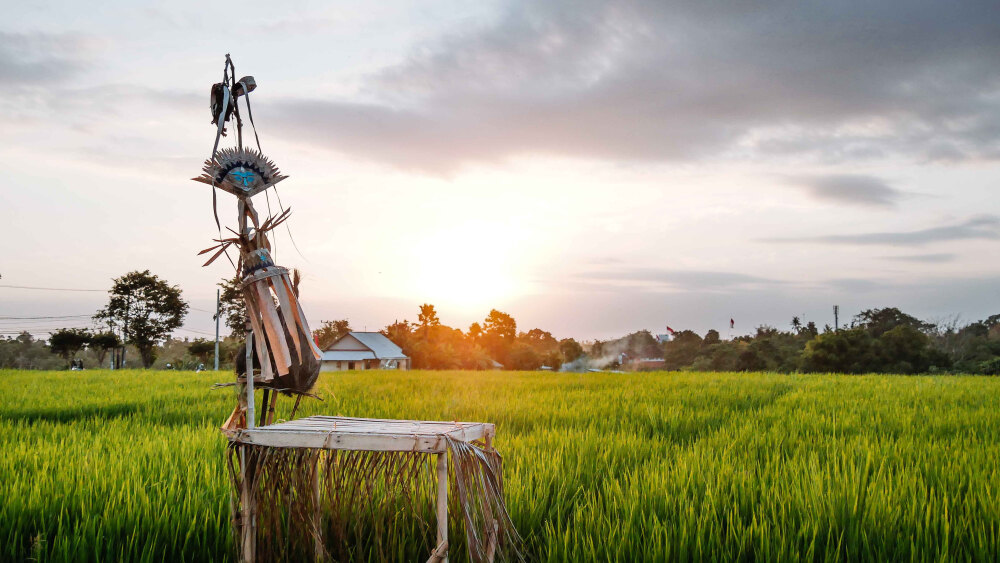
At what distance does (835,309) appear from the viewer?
42.3 metres

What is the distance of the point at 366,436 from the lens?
2285 millimetres

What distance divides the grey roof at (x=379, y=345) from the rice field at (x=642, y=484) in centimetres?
3743

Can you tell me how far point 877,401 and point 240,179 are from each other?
875cm

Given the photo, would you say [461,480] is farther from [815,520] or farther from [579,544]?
[815,520]

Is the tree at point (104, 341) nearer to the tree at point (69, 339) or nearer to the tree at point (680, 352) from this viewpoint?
the tree at point (69, 339)

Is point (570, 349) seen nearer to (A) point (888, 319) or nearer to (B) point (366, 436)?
(A) point (888, 319)

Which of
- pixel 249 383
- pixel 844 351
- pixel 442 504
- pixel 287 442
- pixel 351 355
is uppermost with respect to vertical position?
pixel 249 383

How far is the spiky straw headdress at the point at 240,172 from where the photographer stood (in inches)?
107

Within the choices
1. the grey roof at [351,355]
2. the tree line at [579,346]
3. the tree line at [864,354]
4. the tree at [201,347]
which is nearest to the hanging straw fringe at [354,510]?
the tree line at [579,346]

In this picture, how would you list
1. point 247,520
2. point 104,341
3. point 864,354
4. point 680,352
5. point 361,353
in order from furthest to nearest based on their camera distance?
point 361,353, point 104,341, point 680,352, point 864,354, point 247,520

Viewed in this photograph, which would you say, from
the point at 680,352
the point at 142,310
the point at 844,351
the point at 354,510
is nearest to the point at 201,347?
the point at 142,310

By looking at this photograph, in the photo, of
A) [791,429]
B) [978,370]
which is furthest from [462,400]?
[978,370]

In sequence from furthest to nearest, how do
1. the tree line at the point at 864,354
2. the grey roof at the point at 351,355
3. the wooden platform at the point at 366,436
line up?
the grey roof at the point at 351,355, the tree line at the point at 864,354, the wooden platform at the point at 366,436

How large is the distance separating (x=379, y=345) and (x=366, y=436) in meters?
44.7
